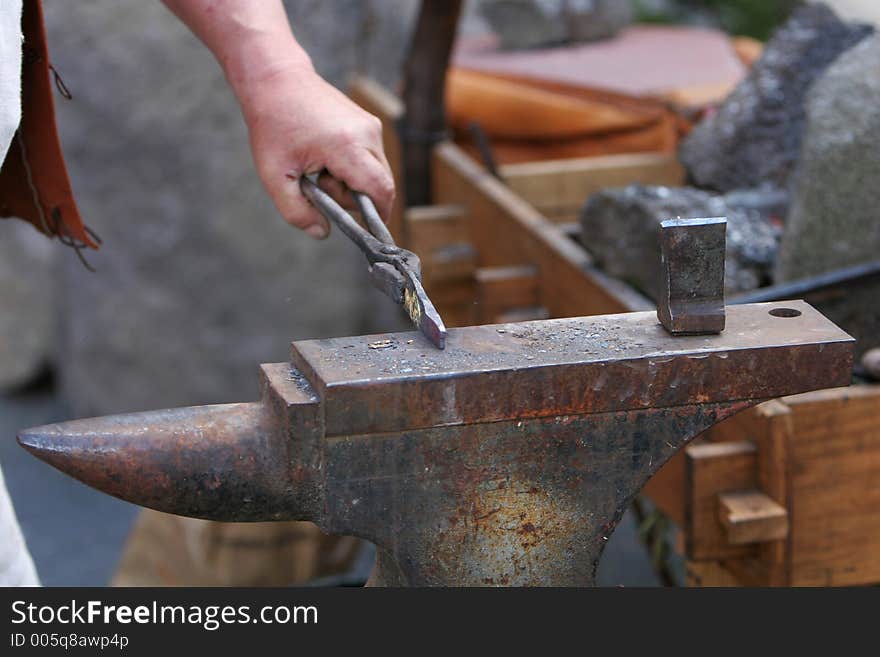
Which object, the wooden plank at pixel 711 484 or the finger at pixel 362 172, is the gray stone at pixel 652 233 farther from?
the finger at pixel 362 172

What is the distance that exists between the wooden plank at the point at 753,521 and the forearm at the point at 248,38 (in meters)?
0.80

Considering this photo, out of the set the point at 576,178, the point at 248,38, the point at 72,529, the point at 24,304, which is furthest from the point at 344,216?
the point at 24,304

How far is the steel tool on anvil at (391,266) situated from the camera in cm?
115

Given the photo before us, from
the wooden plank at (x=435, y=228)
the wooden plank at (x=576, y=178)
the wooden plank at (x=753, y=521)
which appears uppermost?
the wooden plank at (x=576, y=178)

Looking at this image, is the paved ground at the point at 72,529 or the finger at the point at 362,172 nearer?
the finger at the point at 362,172

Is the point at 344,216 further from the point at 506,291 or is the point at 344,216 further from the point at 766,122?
the point at 766,122

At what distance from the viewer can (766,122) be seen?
2.68 m

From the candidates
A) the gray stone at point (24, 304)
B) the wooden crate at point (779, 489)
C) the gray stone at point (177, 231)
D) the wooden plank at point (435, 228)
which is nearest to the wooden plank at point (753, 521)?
the wooden crate at point (779, 489)

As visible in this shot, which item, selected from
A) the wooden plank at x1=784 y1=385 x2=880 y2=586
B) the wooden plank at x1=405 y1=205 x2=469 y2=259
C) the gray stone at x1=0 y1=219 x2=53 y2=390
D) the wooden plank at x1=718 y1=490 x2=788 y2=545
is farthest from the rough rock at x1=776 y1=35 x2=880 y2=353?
the gray stone at x1=0 y1=219 x2=53 y2=390

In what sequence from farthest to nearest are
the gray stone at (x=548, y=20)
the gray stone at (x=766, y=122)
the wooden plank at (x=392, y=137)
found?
1. the gray stone at (x=548, y=20)
2. the wooden plank at (x=392, y=137)
3. the gray stone at (x=766, y=122)

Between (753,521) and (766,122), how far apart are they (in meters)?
1.31

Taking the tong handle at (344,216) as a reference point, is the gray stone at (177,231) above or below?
below

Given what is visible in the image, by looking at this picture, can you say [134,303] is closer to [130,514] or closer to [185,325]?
[185,325]

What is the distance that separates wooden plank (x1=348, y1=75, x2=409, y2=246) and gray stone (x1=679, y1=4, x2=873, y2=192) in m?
0.79
